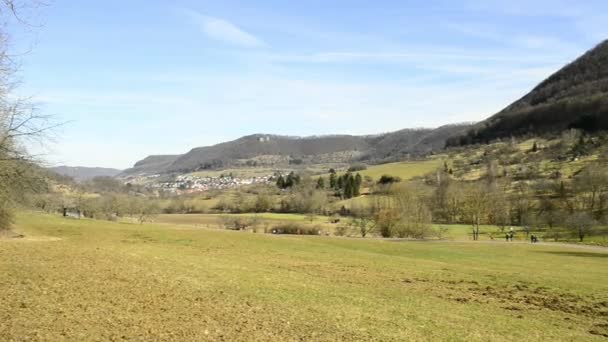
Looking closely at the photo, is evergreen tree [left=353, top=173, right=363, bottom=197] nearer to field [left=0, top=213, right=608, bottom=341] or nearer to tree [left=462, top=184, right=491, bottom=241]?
tree [left=462, top=184, right=491, bottom=241]

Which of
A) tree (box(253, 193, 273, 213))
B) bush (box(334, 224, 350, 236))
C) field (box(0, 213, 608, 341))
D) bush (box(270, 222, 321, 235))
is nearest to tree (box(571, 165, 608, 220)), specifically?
bush (box(334, 224, 350, 236))

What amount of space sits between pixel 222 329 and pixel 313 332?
2185 millimetres

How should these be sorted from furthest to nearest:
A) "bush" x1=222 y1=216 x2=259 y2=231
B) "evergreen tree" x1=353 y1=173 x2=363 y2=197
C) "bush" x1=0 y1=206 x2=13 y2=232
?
"evergreen tree" x1=353 y1=173 x2=363 y2=197 < "bush" x1=222 y1=216 x2=259 y2=231 < "bush" x1=0 y1=206 x2=13 y2=232

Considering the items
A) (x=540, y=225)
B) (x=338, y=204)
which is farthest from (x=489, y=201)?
(x=338, y=204)

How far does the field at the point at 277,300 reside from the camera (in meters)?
12.6

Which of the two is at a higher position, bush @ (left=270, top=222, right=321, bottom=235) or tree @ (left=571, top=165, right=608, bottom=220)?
tree @ (left=571, top=165, right=608, bottom=220)

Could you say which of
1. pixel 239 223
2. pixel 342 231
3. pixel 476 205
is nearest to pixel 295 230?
pixel 342 231

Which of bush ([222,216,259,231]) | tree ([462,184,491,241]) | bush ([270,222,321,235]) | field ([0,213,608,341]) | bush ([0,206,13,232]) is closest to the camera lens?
field ([0,213,608,341])

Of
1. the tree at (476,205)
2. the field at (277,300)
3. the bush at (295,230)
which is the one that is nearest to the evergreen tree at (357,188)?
the tree at (476,205)

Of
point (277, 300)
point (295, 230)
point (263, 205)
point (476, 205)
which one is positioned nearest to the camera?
point (277, 300)

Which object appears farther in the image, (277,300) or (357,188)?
(357,188)

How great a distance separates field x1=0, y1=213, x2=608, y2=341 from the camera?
12.6 metres

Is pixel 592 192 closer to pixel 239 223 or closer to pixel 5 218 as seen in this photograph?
pixel 239 223

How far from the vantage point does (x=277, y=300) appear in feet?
54.1
